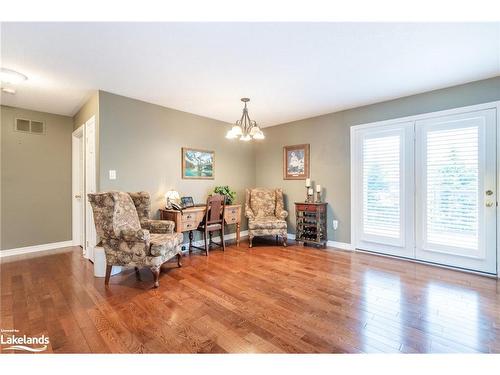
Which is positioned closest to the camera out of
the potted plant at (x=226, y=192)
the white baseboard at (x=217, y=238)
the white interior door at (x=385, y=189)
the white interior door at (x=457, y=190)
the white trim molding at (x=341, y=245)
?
the white interior door at (x=457, y=190)

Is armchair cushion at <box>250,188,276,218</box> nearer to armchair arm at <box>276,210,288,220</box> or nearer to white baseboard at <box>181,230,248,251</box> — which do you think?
armchair arm at <box>276,210,288,220</box>

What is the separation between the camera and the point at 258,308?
216 cm

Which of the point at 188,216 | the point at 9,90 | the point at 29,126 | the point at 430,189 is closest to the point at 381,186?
the point at 430,189

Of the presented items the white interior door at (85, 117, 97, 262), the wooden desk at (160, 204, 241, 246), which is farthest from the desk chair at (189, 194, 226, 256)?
the white interior door at (85, 117, 97, 262)

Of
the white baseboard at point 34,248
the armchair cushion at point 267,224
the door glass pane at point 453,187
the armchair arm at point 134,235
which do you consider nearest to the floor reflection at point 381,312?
the door glass pane at point 453,187

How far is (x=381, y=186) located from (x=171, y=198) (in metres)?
3.27

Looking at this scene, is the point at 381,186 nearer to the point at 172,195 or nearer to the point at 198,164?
the point at 198,164

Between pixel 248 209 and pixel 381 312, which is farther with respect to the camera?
pixel 248 209

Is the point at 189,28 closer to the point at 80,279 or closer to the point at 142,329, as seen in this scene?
the point at 142,329

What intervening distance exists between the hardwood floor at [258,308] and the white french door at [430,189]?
36 centimetres

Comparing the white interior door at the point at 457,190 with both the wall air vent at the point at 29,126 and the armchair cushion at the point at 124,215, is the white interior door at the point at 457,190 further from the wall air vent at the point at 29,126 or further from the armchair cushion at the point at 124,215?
the wall air vent at the point at 29,126

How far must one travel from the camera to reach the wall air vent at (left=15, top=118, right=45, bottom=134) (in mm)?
3896

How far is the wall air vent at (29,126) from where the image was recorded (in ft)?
12.8

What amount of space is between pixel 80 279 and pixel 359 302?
3.10m
